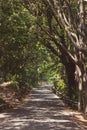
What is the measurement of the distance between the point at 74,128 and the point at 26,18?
13.4 metres

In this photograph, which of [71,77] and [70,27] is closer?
[70,27]

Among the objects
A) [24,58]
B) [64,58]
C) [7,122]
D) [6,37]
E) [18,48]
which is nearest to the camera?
[7,122]

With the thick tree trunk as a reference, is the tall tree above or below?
above

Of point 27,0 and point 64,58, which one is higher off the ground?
point 27,0

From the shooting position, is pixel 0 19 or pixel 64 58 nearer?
pixel 0 19

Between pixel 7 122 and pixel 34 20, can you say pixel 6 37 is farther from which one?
pixel 7 122

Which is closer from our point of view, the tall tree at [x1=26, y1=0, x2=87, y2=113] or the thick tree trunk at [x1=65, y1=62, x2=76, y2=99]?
the tall tree at [x1=26, y1=0, x2=87, y2=113]

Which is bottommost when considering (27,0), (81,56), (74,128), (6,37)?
(74,128)

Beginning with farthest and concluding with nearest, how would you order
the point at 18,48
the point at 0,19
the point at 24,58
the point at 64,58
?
the point at 24,58 → the point at 64,58 → the point at 18,48 → the point at 0,19

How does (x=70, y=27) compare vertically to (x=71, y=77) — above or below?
above

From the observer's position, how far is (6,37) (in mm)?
30109

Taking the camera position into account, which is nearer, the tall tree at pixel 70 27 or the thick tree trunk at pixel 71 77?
the tall tree at pixel 70 27

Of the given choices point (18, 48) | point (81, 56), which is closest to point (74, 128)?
point (81, 56)

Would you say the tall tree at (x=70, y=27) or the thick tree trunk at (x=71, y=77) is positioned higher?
the tall tree at (x=70, y=27)
